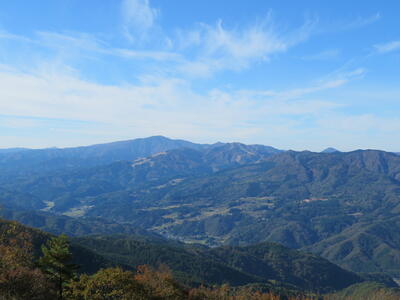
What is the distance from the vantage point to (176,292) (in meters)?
63.5

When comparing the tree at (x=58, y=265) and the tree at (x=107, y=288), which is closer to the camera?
the tree at (x=107, y=288)

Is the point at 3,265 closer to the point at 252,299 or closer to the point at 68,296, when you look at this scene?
the point at 68,296

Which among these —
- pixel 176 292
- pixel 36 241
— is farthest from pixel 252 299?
pixel 36 241

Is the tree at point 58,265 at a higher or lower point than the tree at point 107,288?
higher

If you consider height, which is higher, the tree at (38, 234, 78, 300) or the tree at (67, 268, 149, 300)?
the tree at (38, 234, 78, 300)

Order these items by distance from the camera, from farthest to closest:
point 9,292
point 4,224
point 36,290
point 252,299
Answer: point 4,224 → point 252,299 → point 36,290 → point 9,292

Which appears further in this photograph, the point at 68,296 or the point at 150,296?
the point at 150,296

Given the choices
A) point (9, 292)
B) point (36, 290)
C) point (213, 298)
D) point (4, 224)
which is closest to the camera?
point (9, 292)

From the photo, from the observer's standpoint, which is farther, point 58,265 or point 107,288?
point 58,265

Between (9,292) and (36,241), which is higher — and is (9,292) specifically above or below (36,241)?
above

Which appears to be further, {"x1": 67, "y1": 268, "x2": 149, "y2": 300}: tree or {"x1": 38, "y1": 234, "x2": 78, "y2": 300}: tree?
{"x1": 38, "y1": 234, "x2": 78, "y2": 300}: tree

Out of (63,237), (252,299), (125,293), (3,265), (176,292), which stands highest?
(63,237)

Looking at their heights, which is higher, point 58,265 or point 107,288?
point 58,265

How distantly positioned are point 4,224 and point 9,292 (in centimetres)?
13761
